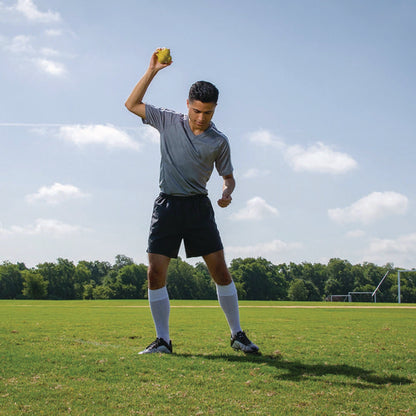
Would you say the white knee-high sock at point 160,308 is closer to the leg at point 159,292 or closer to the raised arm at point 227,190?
the leg at point 159,292

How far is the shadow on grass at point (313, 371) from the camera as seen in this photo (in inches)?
121

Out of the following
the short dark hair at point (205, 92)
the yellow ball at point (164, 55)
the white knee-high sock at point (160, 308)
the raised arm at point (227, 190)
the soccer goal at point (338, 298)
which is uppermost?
the yellow ball at point (164, 55)

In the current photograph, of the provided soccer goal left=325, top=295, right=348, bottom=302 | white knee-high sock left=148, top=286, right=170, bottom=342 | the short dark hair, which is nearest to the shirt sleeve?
the short dark hair

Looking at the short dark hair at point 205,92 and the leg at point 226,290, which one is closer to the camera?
the short dark hair at point 205,92

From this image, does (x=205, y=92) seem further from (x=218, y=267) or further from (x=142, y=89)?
(x=218, y=267)

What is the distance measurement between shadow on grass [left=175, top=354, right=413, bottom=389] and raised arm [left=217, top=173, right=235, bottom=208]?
1.37 m

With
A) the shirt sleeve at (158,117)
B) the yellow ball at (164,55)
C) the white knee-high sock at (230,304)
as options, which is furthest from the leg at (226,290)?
the yellow ball at (164,55)

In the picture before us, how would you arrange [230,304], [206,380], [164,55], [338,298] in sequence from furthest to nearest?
[338,298] < [230,304] < [164,55] < [206,380]

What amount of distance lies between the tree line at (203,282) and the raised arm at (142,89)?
8360 centimetres

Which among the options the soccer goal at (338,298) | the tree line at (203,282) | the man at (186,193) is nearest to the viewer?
the man at (186,193)

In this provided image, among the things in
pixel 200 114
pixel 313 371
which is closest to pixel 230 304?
pixel 313 371

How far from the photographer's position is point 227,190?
4.43m

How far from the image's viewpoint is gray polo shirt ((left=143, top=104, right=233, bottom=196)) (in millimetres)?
4375

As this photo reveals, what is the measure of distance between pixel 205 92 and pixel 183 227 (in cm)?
129
